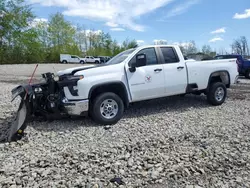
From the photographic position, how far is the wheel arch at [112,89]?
17.6 feet

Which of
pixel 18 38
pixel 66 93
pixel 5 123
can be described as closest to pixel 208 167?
pixel 66 93

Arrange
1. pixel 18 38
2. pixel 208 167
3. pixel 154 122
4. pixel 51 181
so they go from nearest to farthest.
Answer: pixel 51 181 < pixel 208 167 < pixel 154 122 < pixel 18 38

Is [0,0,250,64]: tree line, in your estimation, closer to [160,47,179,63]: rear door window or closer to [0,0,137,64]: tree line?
[0,0,137,64]: tree line

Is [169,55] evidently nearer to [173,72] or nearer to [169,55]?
[169,55]

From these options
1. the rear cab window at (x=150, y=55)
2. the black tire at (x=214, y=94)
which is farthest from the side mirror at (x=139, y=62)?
the black tire at (x=214, y=94)

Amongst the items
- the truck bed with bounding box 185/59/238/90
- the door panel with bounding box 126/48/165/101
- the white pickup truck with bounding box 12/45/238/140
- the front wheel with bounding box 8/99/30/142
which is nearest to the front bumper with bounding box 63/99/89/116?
the white pickup truck with bounding box 12/45/238/140

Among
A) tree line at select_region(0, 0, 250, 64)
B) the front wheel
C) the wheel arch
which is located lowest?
the front wheel

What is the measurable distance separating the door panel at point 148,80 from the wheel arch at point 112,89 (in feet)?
0.71

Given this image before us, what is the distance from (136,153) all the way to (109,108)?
1.77 m

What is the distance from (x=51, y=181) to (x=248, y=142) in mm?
3697

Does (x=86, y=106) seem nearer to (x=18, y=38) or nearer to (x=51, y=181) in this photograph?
(x=51, y=181)

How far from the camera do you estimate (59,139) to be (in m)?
4.68

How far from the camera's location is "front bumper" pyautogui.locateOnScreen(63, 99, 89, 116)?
513 centimetres

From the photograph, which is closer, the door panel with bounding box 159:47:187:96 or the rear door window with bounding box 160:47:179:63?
the door panel with bounding box 159:47:187:96
